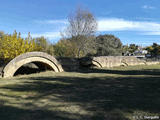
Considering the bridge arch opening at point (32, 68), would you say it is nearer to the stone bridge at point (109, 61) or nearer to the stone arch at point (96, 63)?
the stone bridge at point (109, 61)

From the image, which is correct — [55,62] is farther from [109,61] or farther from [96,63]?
[109,61]

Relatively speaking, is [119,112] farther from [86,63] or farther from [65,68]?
[86,63]

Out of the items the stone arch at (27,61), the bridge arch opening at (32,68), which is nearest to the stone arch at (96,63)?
the stone arch at (27,61)

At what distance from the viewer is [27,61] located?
11102 millimetres

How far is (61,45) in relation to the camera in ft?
102

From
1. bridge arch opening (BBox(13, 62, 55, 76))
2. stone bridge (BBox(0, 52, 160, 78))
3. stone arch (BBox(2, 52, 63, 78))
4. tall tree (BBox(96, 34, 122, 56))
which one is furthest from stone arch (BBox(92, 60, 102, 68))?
tall tree (BBox(96, 34, 122, 56))

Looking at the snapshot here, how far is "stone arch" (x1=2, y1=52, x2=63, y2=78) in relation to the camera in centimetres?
1015

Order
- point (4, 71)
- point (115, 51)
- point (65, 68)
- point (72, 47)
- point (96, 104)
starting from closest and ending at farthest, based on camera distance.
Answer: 1. point (96, 104)
2. point (4, 71)
3. point (65, 68)
4. point (72, 47)
5. point (115, 51)

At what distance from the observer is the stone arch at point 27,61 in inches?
400

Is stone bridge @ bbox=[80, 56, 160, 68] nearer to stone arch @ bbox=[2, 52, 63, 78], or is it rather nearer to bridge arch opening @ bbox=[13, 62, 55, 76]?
stone arch @ bbox=[2, 52, 63, 78]

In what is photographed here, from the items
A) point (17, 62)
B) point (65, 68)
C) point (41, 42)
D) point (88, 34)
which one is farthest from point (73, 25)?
point (17, 62)

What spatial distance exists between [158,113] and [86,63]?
14.6 metres

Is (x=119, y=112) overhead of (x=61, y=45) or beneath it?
beneath

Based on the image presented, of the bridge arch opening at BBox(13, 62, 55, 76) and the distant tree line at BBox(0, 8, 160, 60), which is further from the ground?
the distant tree line at BBox(0, 8, 160, 60)
